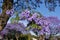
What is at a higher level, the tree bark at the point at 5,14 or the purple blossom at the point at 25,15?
the purple blossom at the point at 25,15

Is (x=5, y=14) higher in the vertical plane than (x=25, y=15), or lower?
lower

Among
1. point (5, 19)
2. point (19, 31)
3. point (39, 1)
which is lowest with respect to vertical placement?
point (19, 31)

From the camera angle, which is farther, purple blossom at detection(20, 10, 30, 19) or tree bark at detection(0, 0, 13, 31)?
tree bark at detection(0, 0, 13, 31)

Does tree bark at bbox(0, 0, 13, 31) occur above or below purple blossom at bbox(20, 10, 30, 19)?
below

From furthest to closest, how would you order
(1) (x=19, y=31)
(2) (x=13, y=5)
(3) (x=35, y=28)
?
(1) (x=19, y=31), (2) (x=13, y=5), (3) (x=35, y=28)

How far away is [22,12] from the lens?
7.39 meters

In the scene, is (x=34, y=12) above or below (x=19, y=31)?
above

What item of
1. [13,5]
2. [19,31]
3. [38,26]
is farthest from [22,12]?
[19,31]

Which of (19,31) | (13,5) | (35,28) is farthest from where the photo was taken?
(19,31)

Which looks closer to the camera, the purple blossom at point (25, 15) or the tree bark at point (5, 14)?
the purple blossom at point (25, 15)

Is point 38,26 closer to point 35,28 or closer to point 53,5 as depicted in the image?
point 35,28

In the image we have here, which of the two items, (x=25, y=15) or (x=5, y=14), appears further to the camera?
(x=5, y=14)

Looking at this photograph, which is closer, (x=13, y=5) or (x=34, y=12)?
(x=34, y=12)

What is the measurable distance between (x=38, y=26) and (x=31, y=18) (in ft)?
1.05
